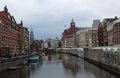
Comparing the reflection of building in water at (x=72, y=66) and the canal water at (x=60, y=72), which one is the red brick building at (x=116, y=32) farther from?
the canal water at (x=60, y=72)

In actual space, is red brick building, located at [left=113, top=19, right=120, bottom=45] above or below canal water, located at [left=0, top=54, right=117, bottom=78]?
above

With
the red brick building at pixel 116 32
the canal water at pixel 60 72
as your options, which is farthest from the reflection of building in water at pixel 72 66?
the red brick building at pixel 116 32

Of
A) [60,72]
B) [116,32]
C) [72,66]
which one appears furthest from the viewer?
[116,32]

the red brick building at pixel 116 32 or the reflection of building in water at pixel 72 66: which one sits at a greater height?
the red brick building at pixel 116 32

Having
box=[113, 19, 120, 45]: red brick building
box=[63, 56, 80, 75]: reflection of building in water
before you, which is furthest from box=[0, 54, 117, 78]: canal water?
box=[113, 19, 120, 45]: red brick building

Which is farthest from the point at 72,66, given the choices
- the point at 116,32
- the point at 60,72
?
the point at 116,32

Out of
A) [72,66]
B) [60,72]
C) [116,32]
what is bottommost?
[60,72]

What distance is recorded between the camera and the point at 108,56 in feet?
205

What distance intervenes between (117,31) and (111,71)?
39015mm

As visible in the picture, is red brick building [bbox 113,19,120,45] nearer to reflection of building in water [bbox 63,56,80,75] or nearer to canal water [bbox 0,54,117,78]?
reflection of building in water [bbox 63,56,80,75]

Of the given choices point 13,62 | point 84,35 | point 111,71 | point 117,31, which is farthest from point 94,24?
point 111,71

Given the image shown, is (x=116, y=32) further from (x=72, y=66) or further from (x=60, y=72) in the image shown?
(x=60, y=72)

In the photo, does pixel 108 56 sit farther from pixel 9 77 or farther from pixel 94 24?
pixel 94 24

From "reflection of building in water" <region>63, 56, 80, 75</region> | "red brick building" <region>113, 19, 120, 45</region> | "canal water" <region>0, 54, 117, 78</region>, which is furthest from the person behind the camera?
"red brick building" <region>113, 19, 120, 45</region>
